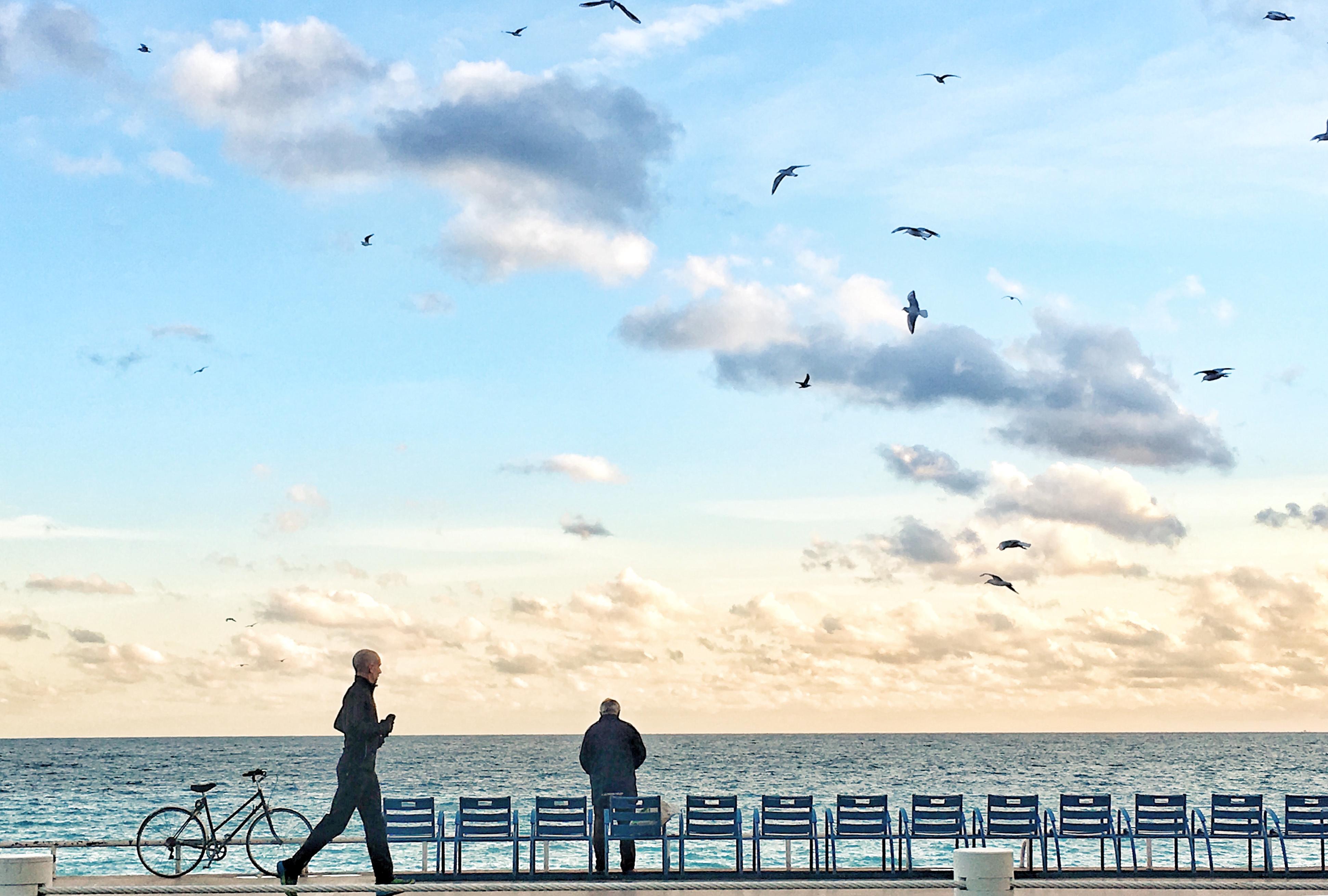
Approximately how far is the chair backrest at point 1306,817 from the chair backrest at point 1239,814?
10.7 inches

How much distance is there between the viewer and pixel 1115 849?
50.2 feet

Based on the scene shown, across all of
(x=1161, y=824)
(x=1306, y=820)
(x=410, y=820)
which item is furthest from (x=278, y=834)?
(x=1306, y=820)

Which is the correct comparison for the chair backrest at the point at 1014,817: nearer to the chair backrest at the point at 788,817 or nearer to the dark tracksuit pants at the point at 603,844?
the chair backrest at the point at 788,817

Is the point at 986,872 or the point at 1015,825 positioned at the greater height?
the point at 986,872

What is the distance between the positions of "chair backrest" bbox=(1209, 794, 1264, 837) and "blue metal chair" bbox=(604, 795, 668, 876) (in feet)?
19.3

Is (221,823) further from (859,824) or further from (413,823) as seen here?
(859,824)

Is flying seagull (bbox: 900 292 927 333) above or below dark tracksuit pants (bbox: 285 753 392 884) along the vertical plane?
above

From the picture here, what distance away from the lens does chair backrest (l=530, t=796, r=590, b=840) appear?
14.4 m

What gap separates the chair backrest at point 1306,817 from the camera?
1527cm

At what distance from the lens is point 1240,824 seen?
15031 mm

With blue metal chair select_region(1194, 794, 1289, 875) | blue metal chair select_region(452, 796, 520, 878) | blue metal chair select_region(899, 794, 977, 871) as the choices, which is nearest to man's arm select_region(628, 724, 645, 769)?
blue metal chair select_region(452, 796, 520, 878)

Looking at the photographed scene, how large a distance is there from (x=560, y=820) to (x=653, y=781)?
2673 inches

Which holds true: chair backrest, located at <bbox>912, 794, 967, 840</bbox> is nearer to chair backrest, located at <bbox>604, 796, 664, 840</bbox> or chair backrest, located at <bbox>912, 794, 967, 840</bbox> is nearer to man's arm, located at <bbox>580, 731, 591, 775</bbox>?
chair backrest, located at <bbox>604, 796, 664, 840</bbox>

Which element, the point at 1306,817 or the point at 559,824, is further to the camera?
the point at 1306,817
